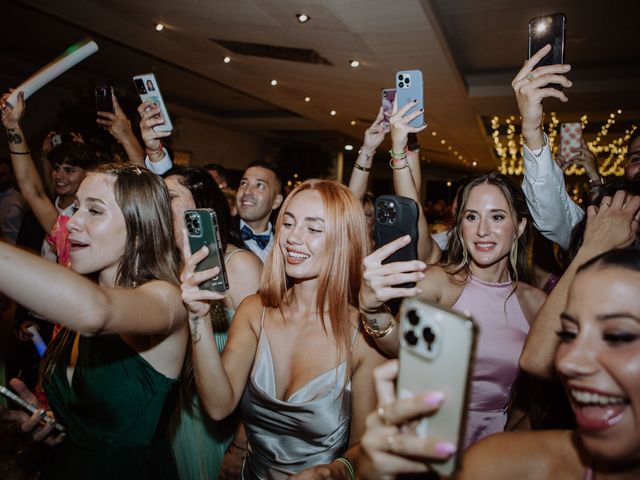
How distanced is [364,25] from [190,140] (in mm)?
9231

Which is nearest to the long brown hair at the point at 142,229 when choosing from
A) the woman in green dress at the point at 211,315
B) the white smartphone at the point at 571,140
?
the woman in green dress at the point at 211,315

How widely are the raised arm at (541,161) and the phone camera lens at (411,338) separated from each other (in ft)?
4.31

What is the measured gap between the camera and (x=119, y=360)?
5.02 feet

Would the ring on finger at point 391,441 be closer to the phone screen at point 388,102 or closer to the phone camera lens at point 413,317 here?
the phone camera lens at point 413,317

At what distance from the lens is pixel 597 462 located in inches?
39.8

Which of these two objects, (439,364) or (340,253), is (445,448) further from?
(340,253)

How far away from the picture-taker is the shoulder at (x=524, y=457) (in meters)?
1.09

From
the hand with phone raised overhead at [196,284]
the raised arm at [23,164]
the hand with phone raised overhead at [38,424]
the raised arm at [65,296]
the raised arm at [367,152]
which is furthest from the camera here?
the raised arm at [367,152]

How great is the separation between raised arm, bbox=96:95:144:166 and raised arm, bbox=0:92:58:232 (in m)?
0.43

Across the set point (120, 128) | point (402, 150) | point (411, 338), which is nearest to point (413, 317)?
point (411, 338)

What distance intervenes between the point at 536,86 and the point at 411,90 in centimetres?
62

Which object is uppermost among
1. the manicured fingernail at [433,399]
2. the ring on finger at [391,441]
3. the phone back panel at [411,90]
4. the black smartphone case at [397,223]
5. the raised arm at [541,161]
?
the phone back panel at [411,90]

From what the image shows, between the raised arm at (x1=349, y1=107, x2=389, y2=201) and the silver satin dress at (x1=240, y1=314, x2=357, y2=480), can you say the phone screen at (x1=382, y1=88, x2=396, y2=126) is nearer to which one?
the raised arm at (x1=349, y1=107, x2=389, y2=201)

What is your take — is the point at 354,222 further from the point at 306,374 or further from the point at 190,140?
the point at 190,140
